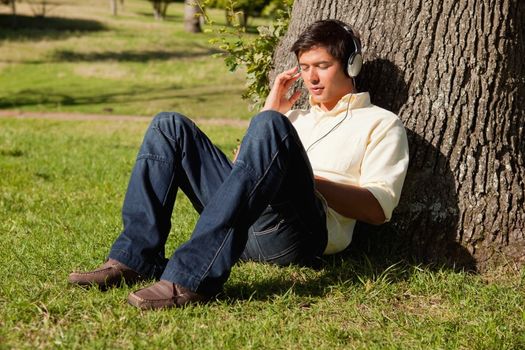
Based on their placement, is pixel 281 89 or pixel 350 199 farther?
pixel 281 89

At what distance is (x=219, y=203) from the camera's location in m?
3.37

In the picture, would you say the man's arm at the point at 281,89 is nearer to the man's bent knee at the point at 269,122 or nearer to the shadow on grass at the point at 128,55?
the man's bent knee at the point at 269,122

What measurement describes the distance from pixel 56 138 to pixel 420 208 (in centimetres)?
726

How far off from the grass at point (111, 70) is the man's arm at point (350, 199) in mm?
8086

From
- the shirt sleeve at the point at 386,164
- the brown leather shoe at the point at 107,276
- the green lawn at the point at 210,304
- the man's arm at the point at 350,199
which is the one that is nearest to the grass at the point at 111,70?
the green lawn at the point at 210,304

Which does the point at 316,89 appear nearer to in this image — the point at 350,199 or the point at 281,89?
the point at 281,89

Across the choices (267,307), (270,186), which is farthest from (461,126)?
(267,307)

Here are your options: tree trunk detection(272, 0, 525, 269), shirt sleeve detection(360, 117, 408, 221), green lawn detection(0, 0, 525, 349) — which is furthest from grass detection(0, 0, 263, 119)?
shirt sleeve detection(360, 117, 408, 221)

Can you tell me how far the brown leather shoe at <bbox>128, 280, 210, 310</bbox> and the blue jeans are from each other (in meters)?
0.03

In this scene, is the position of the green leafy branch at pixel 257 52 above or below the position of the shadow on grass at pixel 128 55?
above

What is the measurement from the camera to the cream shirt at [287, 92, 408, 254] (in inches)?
147

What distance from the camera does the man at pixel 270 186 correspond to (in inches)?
132

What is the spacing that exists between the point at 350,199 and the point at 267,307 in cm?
61

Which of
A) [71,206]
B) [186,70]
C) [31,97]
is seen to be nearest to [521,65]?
[71,206]
